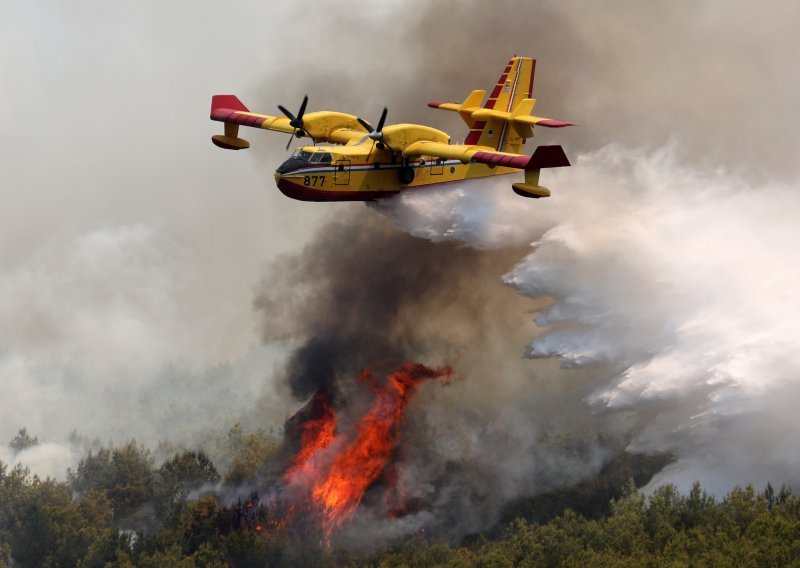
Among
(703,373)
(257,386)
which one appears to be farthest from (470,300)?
(257,386)

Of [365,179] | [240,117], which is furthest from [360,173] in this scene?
[240,117]

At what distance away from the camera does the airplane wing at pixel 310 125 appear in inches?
2222

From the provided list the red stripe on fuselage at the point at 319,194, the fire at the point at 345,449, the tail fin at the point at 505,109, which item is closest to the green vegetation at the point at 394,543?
the fire at the point at 345,449

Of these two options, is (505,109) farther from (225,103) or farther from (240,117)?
(225,103)

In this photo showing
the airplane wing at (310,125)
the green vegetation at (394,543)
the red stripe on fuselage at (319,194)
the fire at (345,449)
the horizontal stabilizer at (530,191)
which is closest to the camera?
the horizontal stabilizer at (530,191)

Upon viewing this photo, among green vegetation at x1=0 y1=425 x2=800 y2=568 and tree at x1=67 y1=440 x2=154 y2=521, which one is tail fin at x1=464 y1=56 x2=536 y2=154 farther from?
tree at x1=67 y1=440 x2=154 y2=521

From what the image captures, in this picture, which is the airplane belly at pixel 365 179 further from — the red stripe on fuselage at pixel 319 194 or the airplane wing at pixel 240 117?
the airplane wing at pixel 240 117

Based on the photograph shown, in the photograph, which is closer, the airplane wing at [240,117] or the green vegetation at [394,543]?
the airplane wing at [240,117]

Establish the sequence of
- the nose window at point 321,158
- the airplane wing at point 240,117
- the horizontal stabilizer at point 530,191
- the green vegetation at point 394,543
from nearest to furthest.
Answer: the horizontal stabilizer at point 530,191 → the nose window at point 321,158 → the airplane wing at point 240,117 → the green vegetation at point 394,543

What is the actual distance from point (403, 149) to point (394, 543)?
76.9 ft

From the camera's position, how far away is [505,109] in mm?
58438

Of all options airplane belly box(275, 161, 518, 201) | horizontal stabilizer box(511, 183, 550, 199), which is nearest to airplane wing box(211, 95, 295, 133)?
airplane belly box(275, 161, 518, 201)

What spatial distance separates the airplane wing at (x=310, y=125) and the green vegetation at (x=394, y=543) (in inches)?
753

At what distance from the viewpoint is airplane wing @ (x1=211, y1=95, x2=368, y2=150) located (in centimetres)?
5644
